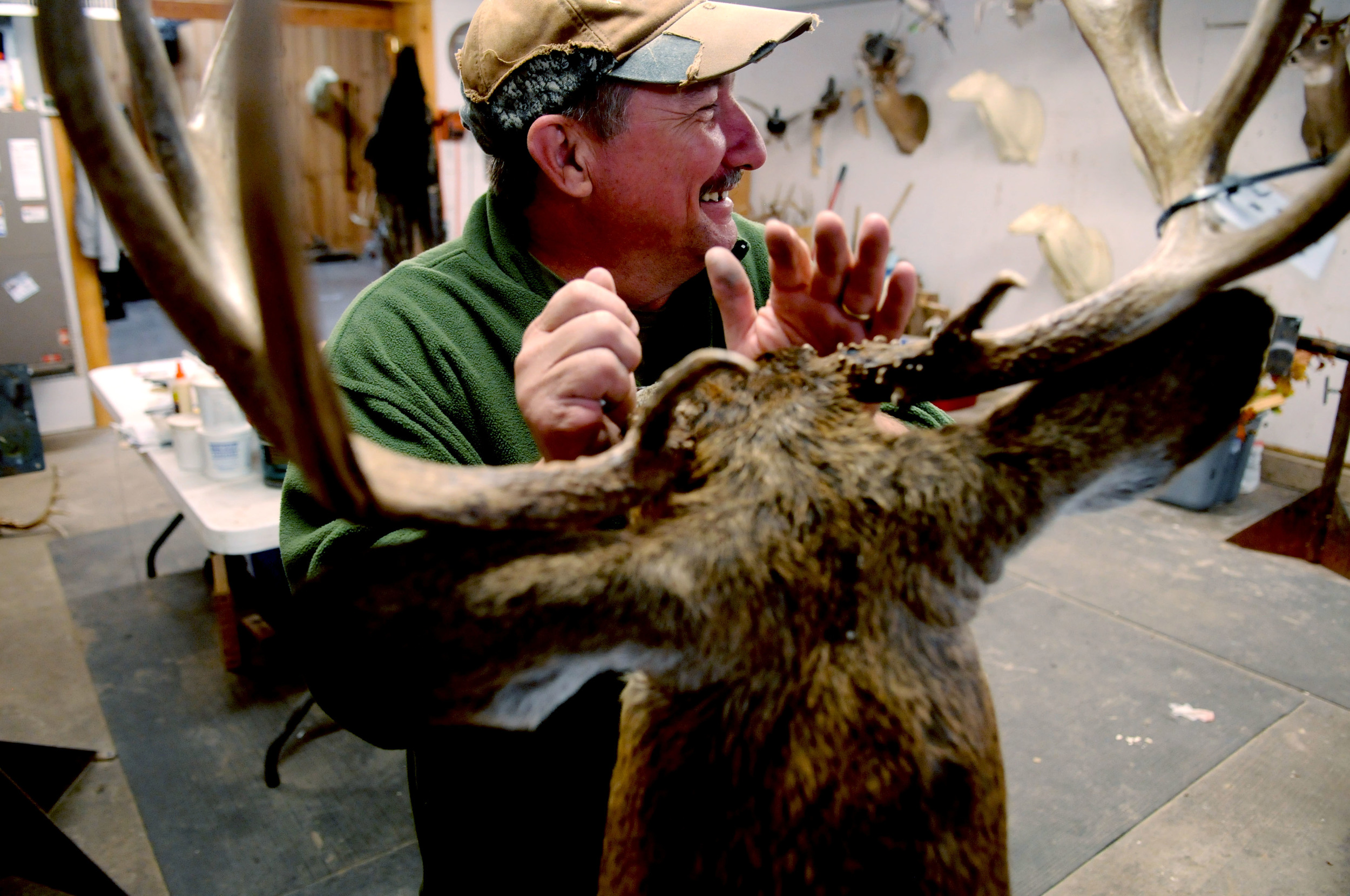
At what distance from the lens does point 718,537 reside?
783mm

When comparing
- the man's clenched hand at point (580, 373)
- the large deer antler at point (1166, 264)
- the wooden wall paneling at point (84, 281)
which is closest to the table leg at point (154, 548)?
the wooden wall paneling at point (84, 281)

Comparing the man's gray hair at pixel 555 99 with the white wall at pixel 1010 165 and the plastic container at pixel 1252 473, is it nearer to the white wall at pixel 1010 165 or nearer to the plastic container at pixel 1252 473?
the white wall at pixel 1010 165

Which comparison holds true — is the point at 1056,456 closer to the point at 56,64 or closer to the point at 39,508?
the point at 56,64

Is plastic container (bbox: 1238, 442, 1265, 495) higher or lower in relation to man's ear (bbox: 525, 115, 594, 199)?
lower

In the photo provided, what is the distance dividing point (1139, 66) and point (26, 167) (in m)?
7.26

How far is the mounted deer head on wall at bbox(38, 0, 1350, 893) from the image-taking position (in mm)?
708

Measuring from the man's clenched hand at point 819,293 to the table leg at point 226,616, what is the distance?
337cm

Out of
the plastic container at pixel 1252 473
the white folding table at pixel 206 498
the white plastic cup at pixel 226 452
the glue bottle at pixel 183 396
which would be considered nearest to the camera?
the white folding table at pixel 206 498

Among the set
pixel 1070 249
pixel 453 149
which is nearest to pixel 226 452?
pixel 453 149

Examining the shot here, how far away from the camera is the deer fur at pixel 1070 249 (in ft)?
19.9

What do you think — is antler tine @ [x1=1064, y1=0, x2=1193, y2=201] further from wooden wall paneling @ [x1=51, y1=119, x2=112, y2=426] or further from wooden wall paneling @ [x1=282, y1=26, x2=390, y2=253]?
wooden wall paneling @ [x1=282, y1=26, x2=390, y2=253]

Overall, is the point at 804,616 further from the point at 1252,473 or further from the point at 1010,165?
the point at 1010,165

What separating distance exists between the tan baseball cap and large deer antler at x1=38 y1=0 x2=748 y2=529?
704 millimetres

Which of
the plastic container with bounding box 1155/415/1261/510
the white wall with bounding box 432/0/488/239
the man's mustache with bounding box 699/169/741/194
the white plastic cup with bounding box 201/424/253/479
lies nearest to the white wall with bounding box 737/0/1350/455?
the plastic container with bounding box 1155/415/1261/510
